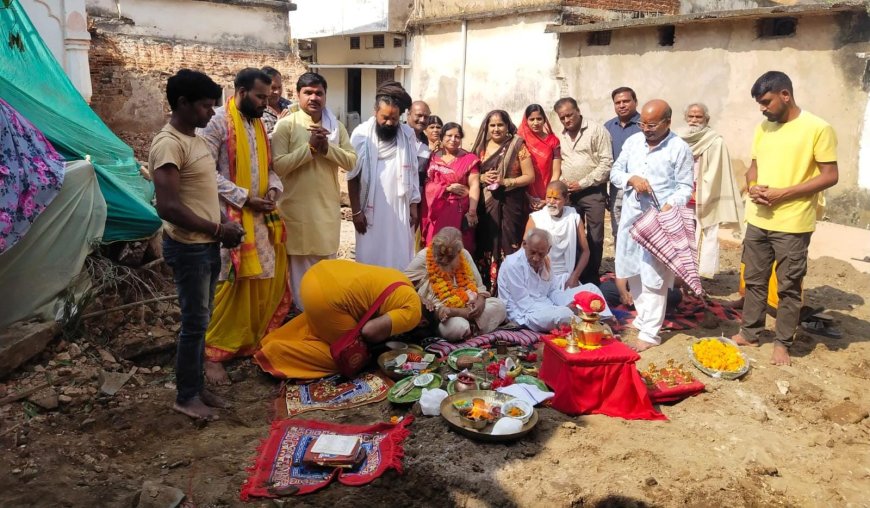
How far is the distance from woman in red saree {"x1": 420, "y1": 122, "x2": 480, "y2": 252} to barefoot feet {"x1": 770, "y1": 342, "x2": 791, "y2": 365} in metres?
2.63

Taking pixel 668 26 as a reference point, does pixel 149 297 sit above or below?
below

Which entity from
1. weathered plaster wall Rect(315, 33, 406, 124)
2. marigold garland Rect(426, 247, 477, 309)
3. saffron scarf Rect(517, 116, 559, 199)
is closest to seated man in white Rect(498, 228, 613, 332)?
marigold garland Rect(426, 247, 477, 309)

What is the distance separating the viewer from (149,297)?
5.14 metres

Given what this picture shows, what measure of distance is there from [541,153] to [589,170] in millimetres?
495

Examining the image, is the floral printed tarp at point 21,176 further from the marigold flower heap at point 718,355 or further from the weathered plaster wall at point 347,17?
the weathered plaster wall at point 347,17

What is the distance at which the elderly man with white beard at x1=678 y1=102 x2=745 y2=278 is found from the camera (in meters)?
6.30

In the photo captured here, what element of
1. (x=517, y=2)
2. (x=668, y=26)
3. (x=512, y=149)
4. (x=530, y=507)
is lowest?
(x=530, y=507)

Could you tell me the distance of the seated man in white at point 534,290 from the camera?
506 cm

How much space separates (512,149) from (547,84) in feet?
26.1

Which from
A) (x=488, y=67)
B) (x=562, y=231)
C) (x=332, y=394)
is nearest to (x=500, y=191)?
(x=562, y=231)

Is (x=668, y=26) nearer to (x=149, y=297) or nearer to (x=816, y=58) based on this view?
(x=816, y=58)

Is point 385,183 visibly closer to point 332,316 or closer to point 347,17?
point 332,316

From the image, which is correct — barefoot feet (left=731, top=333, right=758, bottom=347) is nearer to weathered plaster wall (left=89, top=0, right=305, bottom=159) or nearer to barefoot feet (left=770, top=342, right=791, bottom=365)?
barefoot feet (left=770, top=342, right=791, bottom=365)

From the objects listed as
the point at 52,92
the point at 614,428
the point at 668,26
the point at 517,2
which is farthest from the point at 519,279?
the point at 517,2
